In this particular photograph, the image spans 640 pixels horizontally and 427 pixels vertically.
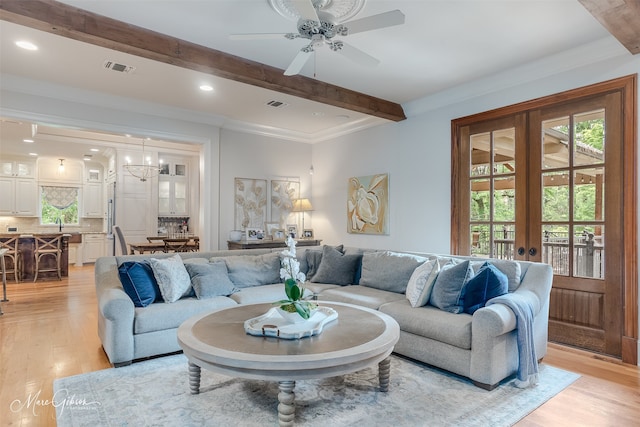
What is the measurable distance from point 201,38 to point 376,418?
10.9 feet

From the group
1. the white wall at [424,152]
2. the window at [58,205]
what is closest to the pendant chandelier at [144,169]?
the window at [58,205]

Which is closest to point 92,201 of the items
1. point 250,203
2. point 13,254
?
point 13,254

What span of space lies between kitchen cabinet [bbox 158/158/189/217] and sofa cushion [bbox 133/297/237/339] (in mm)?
5122

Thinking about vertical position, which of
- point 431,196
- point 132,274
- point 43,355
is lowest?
point 43,355

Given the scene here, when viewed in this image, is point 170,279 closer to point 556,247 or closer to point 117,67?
point 117,67

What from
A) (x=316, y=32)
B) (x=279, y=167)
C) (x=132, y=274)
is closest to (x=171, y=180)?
(x=279, y=167)

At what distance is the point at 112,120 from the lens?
477cm

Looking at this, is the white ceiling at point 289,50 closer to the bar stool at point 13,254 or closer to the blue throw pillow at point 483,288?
the blue throw pillow at point 483,288

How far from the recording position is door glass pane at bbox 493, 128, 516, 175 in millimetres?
3980

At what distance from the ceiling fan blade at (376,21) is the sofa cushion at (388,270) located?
2.22 meters

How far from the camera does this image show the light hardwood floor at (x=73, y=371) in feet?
7.14

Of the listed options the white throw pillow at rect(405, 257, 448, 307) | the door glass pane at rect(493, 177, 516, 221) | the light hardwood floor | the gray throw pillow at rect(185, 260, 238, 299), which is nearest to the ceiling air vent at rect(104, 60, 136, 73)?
the gray throw pillow at rect(185, 260, 238, 299)

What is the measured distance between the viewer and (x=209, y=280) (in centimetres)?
353

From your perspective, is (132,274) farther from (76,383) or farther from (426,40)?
(426,40)
